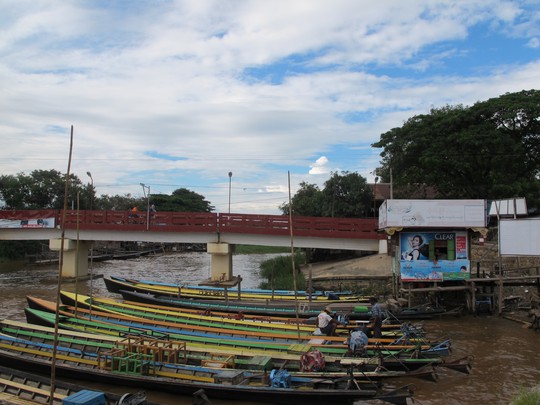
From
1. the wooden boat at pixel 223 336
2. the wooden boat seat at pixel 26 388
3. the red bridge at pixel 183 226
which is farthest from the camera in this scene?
the red bridge at pixel 183 226

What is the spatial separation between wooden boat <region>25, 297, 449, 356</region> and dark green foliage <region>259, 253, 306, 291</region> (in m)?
8.56

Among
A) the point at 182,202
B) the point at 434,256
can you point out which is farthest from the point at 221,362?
the point at 182,202

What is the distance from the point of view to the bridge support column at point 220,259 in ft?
94.2

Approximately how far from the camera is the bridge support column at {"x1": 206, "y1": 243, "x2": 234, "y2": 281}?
28.7m

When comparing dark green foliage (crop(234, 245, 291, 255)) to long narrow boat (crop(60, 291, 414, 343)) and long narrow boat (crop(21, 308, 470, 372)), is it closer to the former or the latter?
long narrow boat (crop(60, 291, 414, 343))

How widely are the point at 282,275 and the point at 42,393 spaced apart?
77.5 ft

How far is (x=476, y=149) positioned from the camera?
29391 millimetres

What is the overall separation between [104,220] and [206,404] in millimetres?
23623

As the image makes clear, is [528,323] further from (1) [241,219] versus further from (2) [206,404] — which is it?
(1) [241,219]

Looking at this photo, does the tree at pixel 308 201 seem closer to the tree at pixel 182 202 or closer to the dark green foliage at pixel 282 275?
the dark green foliage at pixel 282 275

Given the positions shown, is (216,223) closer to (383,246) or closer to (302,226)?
(302,226)

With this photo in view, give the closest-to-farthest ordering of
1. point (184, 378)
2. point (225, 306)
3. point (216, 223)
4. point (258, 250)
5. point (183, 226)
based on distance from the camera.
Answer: point (184, 378) < point (225, 306) < point (216, 223) < point (183, 226) < point (258, 250)

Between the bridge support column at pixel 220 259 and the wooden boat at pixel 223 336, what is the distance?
12.6 m

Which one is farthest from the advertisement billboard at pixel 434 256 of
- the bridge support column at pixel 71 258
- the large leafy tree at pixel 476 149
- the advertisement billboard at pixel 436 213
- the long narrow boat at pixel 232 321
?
the bridge support column at pixel 71 258
